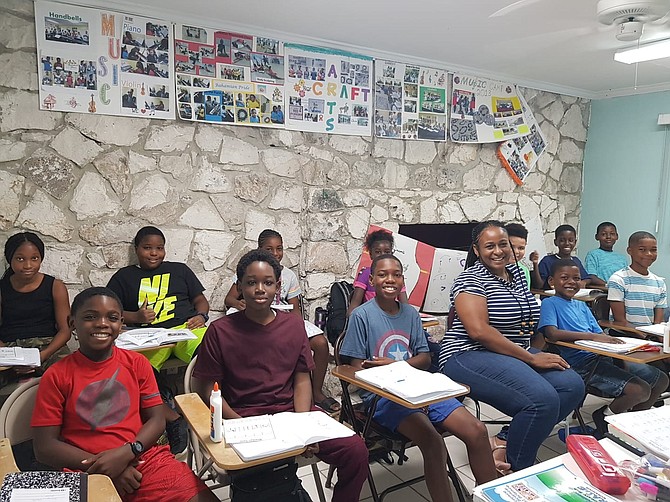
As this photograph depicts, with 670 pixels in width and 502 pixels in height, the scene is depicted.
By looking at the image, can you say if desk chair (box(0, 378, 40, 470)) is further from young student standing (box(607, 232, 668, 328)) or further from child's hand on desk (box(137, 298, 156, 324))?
young student standing (box(607, 232, 668, 328))

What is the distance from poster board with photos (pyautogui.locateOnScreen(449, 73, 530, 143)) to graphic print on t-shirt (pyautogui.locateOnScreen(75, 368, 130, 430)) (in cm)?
342

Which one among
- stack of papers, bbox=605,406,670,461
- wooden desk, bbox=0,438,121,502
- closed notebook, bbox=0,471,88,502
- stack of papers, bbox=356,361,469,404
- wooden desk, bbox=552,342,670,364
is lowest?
wooden desk, bbox=0,438,121,502

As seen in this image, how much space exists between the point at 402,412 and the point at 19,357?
1.75m

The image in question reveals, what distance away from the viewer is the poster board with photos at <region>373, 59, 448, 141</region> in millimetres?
4020

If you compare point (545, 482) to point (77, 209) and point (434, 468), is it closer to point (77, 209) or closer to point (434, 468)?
point (434, 468)

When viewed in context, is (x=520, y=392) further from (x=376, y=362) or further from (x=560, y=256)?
(x=560, y=256)

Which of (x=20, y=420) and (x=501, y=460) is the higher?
(x=20, y=420)

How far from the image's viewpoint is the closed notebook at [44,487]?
1.28 meters

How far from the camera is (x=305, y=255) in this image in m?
3.80

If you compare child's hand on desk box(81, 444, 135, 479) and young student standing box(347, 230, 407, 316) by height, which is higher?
young student standing box(347, 230, 407, 316)

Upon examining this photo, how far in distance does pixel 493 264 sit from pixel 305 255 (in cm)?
162

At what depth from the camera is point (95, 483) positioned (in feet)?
4.56

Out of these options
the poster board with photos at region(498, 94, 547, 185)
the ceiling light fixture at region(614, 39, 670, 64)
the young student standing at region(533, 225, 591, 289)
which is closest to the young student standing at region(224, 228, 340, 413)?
the young student standing at region(533, 225, 591, 289)

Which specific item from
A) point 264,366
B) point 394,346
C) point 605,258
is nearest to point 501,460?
point 394,346
